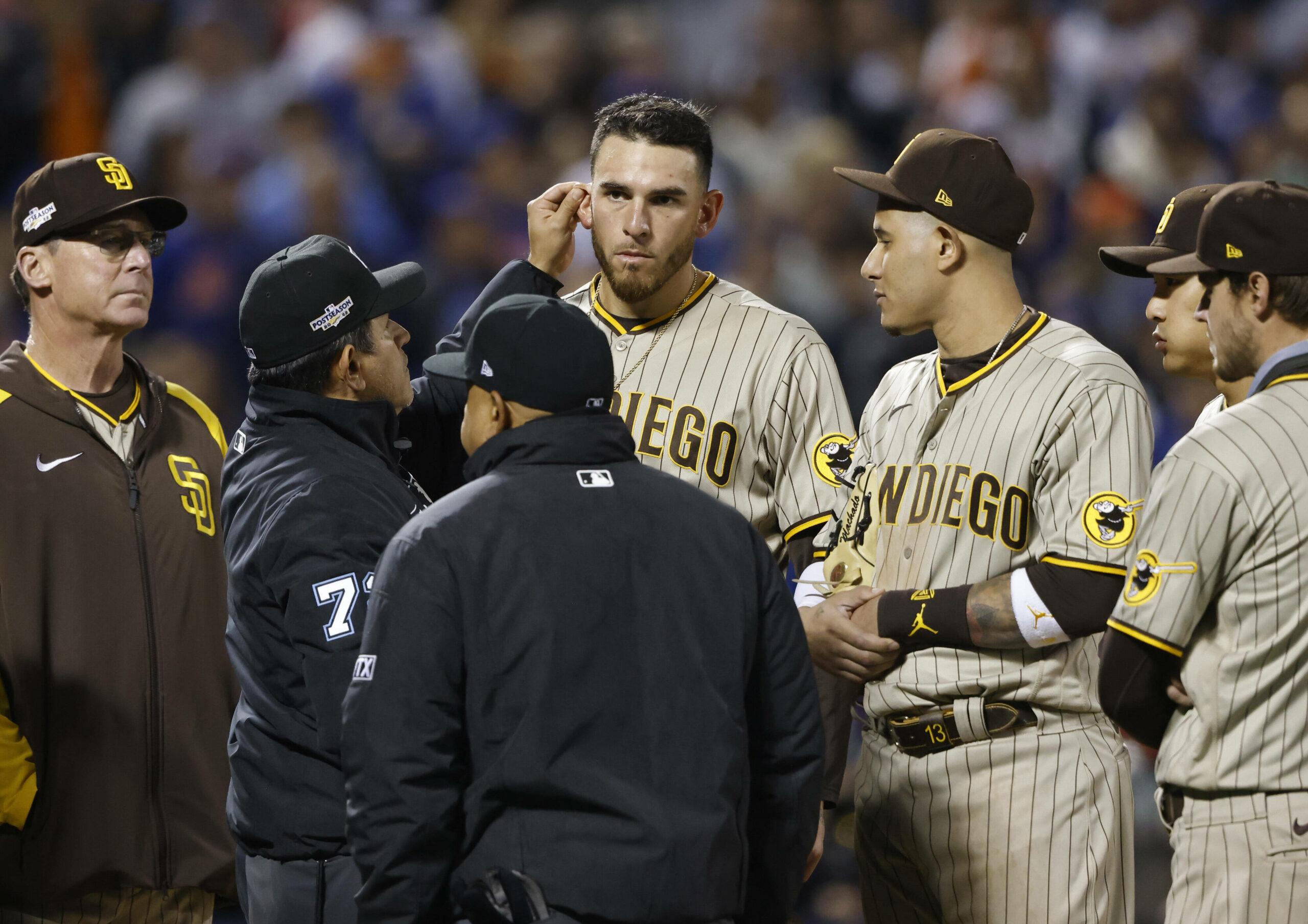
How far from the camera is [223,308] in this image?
21.2ft

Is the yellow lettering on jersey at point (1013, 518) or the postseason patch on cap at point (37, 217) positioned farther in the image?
the postseason patch on cap at point (37, 217)

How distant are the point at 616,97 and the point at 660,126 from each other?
4.16 metres

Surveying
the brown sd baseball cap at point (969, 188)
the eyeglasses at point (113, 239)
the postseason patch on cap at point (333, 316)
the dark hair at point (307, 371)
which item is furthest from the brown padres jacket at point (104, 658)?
the brown sd baseball cap at point (969, 188)

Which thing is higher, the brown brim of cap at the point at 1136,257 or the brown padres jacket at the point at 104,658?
the brown brim of cap at the point at 1136,257

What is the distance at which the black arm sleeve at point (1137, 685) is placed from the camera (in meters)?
2.49

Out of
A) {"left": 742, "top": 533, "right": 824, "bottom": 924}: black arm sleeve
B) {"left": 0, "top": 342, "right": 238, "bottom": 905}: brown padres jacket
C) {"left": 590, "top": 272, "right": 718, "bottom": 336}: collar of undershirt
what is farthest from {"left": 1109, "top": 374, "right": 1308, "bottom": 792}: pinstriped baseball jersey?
{"left": 0, "top": 342, "right": 238, "bottom": 905}: brown padres jacket

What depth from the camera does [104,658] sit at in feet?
10.1

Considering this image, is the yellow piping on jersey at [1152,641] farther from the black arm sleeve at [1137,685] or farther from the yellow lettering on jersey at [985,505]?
the yellow lettering on jersey at [985,505]

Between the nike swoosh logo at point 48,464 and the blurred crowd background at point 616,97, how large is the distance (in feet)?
11.0

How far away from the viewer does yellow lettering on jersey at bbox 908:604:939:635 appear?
2.78m

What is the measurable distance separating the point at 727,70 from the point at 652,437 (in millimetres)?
4700

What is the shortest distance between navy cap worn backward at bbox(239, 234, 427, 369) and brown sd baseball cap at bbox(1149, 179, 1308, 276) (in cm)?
169

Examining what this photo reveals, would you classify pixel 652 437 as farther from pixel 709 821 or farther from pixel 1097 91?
pixel 1097 91

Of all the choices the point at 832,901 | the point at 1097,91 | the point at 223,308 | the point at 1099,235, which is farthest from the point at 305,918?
the point at 1097,91
